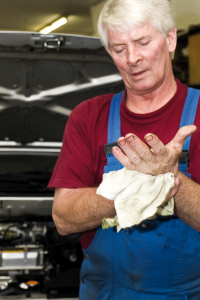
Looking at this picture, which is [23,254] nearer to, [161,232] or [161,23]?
[161,232]

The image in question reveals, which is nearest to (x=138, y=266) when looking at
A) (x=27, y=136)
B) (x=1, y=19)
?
(x=27, y=136)

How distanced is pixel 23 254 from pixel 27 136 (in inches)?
33.9

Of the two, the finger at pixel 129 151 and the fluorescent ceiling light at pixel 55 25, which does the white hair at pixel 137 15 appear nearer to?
the finger at pixel 129 151

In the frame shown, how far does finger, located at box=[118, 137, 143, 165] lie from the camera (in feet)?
2.65

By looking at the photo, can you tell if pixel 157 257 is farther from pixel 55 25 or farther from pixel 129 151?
pixel 55 25

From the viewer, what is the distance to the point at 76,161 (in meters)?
1.17

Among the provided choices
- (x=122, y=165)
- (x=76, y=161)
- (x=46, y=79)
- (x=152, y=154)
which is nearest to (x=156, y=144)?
(x=152, y=154)

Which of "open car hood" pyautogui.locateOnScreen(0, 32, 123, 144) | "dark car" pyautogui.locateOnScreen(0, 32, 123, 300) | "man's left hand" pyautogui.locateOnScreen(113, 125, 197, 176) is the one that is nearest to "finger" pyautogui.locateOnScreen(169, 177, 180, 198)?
"man's left hand" pyautogui.locateOnScreen(113, 125, 197, 176)

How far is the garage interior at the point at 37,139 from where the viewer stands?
6.29ft

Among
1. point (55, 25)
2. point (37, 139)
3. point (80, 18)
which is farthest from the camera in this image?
point (55, 25)

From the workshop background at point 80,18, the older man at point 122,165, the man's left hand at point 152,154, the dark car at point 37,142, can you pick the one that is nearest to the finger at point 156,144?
the man's left hand at point 152,154

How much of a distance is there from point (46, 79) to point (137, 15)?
1318 millimetres

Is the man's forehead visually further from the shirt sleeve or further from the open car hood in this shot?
the open car hood

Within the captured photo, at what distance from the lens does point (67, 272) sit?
1941 mm
